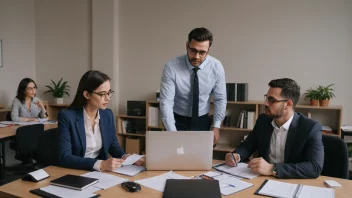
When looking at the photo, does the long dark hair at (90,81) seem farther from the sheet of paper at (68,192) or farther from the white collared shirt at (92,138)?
the sheet of paper at (68,192)

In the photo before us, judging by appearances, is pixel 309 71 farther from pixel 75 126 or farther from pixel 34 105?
pixel 34 105

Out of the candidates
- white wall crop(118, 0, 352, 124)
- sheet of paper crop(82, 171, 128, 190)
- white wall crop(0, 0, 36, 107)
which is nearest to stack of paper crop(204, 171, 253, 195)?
sheet of paper crop(82, 171, 128, 190)

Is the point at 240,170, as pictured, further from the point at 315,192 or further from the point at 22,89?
the point at 22,89

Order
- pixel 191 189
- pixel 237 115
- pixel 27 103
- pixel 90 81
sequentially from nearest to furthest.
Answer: pixel 191 189 → pixel 90 81 → pixel 237 115 → pixel 27 103

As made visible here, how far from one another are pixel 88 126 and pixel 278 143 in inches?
50.8

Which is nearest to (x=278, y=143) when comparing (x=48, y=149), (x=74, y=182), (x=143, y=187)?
(x=143, y=187)

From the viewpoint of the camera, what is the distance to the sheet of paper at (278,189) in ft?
4.40

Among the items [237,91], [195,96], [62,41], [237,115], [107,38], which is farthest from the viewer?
[62,41]

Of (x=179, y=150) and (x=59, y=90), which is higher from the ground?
(x=59, y=90)

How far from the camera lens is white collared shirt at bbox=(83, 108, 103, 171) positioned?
6.54 ft

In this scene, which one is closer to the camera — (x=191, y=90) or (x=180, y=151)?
(x=180, y=151)

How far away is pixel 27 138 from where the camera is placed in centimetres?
321

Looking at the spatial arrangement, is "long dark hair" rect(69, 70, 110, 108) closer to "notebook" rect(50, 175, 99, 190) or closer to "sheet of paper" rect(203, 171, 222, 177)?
"notebook" rect(50, 175, 99, 190)

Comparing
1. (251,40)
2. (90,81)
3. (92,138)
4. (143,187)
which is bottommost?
(143,187)
